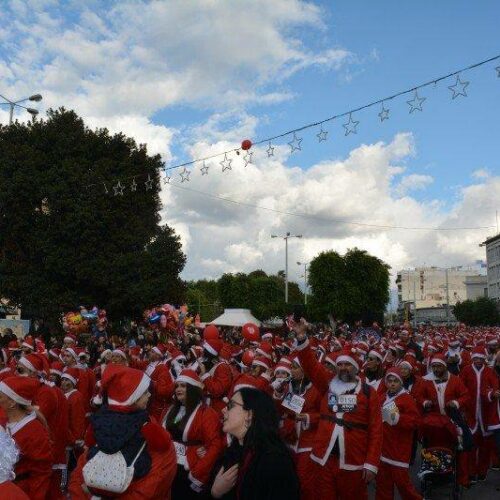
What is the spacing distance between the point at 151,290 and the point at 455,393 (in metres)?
22.8

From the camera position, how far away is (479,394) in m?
9.12

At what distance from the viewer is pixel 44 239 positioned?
2830 cm

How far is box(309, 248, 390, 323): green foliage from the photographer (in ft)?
196

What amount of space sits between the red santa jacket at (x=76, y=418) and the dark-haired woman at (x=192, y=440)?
101 inches

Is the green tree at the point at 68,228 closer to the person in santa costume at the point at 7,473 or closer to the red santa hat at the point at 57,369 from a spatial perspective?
the red santa hat at the point at 57,369

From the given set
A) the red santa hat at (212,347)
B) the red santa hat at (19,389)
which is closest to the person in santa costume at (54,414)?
the red santa hat at (19,389)

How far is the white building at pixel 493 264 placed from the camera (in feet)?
345

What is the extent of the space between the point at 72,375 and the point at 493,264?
10989cm

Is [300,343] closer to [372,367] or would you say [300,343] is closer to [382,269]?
[372,367]

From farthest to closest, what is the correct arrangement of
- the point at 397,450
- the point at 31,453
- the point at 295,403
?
the point at 397,450
the point at 295,403
the point at 31,453

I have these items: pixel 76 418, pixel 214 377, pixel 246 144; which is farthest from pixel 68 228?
pixel 214 377

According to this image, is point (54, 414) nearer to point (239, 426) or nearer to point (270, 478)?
point (239, 426)

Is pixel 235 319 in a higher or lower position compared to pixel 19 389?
higher

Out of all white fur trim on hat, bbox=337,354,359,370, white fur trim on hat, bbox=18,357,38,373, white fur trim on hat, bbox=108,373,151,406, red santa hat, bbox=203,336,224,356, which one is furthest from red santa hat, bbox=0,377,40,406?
red santa hat, bbox=203,336,224,356
